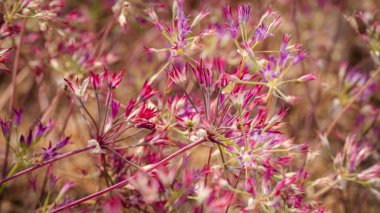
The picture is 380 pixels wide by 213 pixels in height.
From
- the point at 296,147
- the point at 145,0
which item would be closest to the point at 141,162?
the point at 296,147

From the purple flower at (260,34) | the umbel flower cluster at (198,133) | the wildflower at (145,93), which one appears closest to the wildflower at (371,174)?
the umbel flower cluster at (198,133)

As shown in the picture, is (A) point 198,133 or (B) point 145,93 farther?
(B) point 145,93

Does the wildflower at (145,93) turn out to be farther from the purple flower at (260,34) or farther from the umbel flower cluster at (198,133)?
the purple flower at (260,34)

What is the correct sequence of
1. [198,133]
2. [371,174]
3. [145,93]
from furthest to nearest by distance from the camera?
[371,174] < [145,93] < [198,133]

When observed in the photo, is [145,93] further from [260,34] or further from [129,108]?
[260,34]

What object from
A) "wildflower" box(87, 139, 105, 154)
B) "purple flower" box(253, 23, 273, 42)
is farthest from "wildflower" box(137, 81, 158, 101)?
"purple flower" box(253, 23, 273, 42)

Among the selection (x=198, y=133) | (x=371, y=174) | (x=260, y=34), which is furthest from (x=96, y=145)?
(x=371, y=174)

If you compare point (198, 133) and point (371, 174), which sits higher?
point (198, 133)

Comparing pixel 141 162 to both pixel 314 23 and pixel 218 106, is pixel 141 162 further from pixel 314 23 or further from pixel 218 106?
pixel 314 23

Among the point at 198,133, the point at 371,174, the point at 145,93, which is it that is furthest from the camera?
the point at 371,174

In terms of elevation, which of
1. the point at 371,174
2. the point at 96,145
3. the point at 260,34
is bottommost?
the point at 371,174

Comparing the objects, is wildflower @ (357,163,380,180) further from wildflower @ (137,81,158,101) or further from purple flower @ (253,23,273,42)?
wildflower @ (137,81,158,101)
